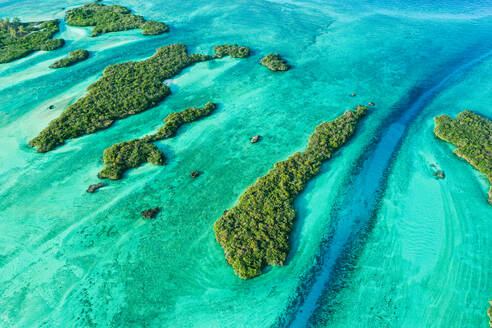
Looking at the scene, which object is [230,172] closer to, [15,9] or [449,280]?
[449,280]

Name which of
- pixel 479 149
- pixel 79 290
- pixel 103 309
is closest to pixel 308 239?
pixel 103 309

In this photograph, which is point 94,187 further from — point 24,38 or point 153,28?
point 24,38

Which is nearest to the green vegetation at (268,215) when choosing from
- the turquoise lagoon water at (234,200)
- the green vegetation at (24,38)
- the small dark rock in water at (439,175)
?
the turquoise lagoon water at (234,200)

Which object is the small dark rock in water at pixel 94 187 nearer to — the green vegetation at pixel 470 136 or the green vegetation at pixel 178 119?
the green vegetation at pixel 178 119

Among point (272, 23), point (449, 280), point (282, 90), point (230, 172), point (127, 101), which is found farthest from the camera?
point (272, 23)

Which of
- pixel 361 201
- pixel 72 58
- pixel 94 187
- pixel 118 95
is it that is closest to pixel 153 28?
pixel 72 58

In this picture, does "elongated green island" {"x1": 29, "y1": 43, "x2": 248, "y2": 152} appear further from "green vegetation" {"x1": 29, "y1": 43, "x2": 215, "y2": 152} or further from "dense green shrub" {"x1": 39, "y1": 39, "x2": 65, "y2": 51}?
"dense green shrub" {"x1": 39, "y1": 39, "x2": 65, "y2": 51}

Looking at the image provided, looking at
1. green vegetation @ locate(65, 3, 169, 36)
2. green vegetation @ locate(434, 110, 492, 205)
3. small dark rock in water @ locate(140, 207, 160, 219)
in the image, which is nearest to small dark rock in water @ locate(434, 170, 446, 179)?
green vegetation @ locate(434, 110, 492, 205)
